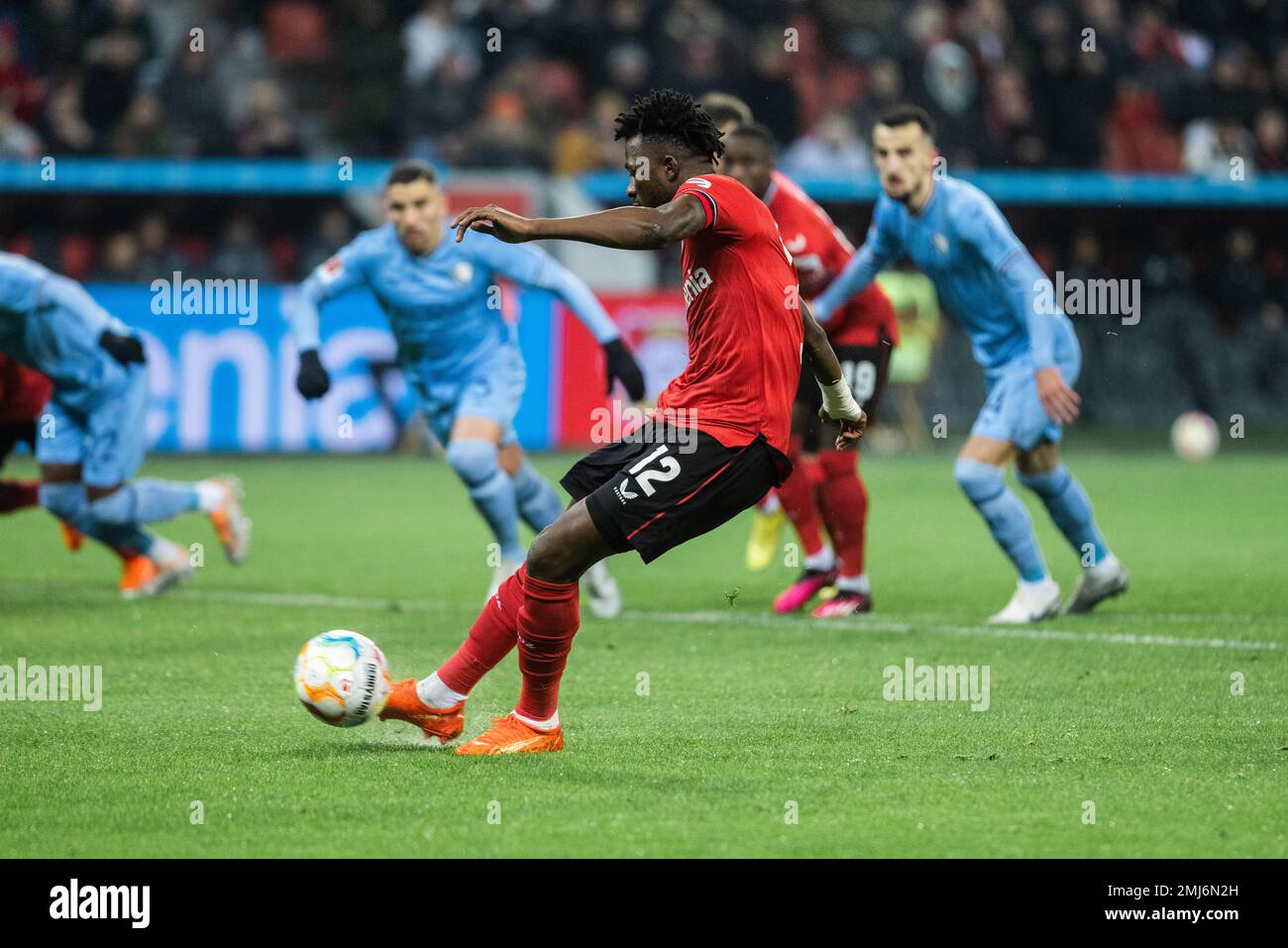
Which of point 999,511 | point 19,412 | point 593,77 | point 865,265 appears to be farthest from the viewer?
point 593,77

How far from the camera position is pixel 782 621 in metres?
8.62

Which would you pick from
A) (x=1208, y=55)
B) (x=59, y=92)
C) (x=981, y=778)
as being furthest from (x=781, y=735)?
(x=1208, y=55)

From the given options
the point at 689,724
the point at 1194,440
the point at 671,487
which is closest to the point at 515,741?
the point at 689,724

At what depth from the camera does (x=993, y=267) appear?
8.32 metres

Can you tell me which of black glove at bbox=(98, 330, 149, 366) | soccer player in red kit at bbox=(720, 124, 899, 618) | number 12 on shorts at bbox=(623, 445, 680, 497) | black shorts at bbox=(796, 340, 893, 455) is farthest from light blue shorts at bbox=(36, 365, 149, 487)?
number 12 on shorts at bbox=(623, 445, 680, 497)

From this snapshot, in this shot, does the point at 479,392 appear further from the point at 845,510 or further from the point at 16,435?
the point at 16,435

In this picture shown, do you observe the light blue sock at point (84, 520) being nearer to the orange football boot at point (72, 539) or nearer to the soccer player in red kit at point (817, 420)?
the orange football boot at point (72, 539)

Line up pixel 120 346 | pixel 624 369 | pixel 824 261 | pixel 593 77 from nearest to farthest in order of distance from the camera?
1. pixel 624 369
2. pixel 120 346
3. pixel 824 261
4. pixel 593 77

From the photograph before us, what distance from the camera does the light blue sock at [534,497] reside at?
8.97m

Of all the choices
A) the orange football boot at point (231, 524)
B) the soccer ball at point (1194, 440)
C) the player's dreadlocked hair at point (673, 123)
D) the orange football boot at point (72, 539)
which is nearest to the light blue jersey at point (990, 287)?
the player's dreadlocked hair at point (673, 123)

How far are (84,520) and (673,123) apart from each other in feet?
16.4

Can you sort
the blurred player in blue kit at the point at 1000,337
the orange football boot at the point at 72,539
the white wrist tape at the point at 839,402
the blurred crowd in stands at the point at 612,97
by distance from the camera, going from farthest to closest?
the blurred crowd in stands at the point at 612,97 → the orange football boot at the point at 72,539 → the blurred player in blue kit at the point at 1000,337 → the white wrist tape at the point at 839,402

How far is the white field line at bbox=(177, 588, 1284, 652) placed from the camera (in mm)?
7699
